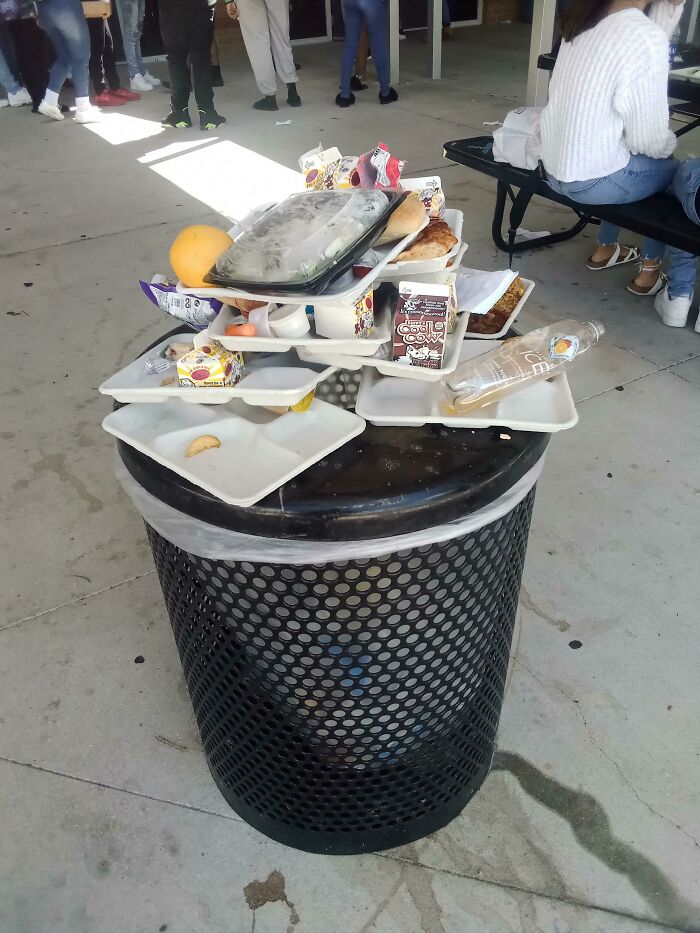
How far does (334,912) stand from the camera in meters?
1.26

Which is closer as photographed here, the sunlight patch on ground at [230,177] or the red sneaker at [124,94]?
the sunlight patch on ground at [230,177]

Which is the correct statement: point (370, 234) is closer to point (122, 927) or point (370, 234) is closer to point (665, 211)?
point (122, 927)

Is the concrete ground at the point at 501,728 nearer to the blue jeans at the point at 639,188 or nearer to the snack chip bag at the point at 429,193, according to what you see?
the blue jeans at the point at 639,188

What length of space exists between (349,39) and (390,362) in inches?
225

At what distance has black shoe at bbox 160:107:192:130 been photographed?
5859 millimetres

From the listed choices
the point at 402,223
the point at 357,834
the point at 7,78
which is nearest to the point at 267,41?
the point at 7,78

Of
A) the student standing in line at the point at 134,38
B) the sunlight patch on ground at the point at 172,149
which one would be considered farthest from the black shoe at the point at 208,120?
the student standing in line at the point at 134,38

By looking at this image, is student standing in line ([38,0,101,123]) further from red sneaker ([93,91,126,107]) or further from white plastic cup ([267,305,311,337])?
white plastic cup ([267,305,311,337])

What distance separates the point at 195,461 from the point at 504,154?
8.99 ft

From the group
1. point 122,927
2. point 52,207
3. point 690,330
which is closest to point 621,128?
point 690,330

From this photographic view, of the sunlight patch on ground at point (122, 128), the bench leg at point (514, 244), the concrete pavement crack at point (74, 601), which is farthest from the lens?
the sunlight patch on ground at point (122, 128)

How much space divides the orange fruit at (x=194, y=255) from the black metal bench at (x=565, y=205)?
6.32 feet

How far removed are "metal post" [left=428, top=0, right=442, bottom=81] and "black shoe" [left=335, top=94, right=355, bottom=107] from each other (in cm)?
122

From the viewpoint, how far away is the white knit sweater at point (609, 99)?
2.50 m
